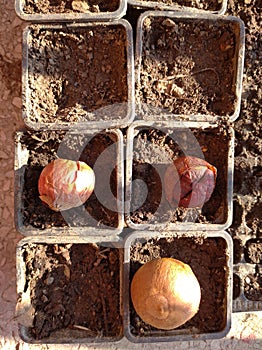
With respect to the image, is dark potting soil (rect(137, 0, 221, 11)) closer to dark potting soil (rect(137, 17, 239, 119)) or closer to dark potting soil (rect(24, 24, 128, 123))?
dark potting soil (rect(137, 17, 239, 119))

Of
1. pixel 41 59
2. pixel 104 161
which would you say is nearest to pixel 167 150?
pixel 104 161

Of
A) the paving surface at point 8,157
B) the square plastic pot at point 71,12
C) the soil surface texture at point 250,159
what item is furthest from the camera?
the paving surface at point 8,157

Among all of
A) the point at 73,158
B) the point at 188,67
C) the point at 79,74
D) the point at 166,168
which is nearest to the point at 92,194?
the point at 73,158

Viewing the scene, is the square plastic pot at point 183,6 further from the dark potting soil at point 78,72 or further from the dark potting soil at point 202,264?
the dark potting soil at point 202,264

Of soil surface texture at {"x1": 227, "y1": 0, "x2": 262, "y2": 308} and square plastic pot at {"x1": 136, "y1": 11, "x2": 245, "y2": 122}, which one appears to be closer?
square plastic pot at {"x1": 136, "y1": 11, "x2": 245, "y2": 122}

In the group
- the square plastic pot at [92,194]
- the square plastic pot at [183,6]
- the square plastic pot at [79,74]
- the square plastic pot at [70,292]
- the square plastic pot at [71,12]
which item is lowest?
the square plastic pot at [70,292]

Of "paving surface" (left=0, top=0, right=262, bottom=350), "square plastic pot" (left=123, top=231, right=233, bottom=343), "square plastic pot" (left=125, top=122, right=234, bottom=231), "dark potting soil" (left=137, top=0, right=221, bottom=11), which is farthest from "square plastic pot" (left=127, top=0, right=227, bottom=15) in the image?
"square plastic pot" (left=123, top=231, right=233, bottom=343)

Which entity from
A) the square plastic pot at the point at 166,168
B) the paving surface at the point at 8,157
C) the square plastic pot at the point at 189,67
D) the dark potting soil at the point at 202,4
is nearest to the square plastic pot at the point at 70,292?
the square plastic pot at the point at 166,168
